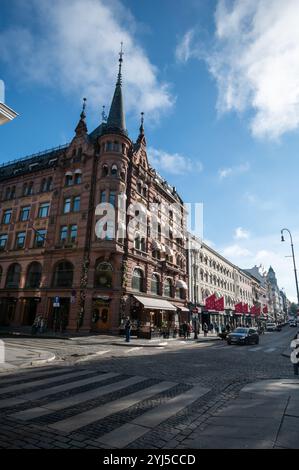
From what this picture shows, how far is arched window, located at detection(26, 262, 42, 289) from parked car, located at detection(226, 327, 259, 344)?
64.5 ft

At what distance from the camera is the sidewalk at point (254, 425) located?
419cm

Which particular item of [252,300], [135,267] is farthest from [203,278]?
[252,300]

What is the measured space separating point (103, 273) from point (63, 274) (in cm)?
439

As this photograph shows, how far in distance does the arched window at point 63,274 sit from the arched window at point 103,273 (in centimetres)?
278

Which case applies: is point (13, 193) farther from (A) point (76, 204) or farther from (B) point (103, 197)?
(B) point (103, 197)

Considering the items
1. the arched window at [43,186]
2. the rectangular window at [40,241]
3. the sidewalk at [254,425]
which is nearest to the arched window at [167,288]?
the rectangular window at [40,241]

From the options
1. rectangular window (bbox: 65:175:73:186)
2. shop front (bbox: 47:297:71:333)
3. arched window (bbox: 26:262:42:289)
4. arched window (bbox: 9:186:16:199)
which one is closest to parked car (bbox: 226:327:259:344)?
shop front (bbox: 47:297:71:333)

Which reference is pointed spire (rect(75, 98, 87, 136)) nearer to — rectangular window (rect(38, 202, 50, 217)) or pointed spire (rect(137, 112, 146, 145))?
pointed spire (rect(137, 112, 146, 145))

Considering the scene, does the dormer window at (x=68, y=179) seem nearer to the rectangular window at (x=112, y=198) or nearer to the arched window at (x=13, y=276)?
the rectangular window at (x=112, y=198)

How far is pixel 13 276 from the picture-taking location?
3316 cm

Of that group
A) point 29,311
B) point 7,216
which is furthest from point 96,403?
point 7,216

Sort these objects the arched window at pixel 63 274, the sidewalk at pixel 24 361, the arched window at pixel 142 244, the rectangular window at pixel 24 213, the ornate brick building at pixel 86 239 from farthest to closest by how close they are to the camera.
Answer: the rectangular window at pixel 24 213
the arched window at pixel 142 244
the arched window at pixel 63 274
the ornate brick building at pixel 86 239
the sidewalk at pixel 24 361

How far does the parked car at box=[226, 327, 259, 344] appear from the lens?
24.2 meters

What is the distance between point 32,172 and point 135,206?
1370 cm
